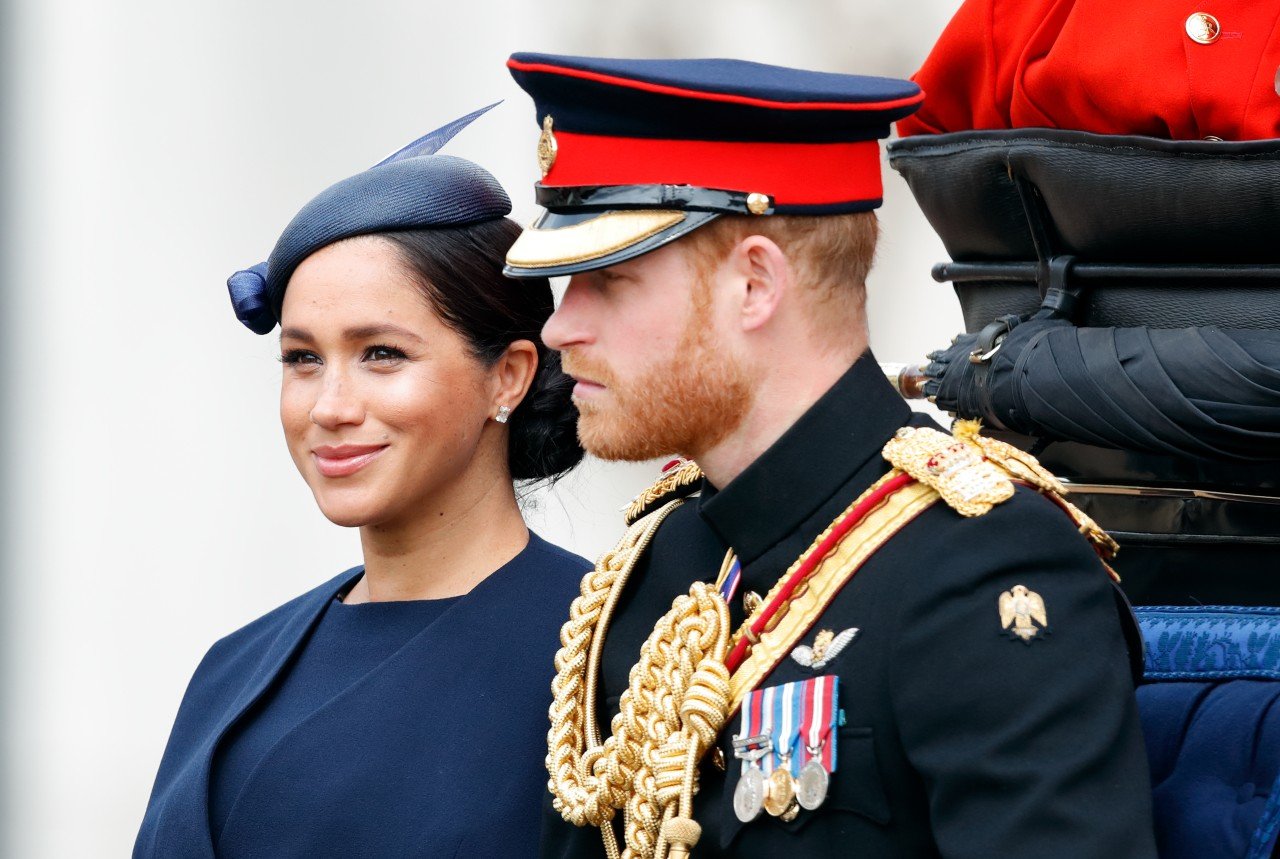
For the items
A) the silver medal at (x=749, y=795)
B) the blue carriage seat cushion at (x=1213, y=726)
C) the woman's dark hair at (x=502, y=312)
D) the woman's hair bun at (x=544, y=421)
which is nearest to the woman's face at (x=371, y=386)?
the woman's dark hair at (x=502, y=312)

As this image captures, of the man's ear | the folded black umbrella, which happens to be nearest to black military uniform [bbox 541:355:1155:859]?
the man's ear

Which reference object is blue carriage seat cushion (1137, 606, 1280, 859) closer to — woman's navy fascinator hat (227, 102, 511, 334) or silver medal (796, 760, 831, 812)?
silver medal (796, 760, 831, 812)

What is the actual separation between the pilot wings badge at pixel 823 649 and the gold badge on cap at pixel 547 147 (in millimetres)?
644

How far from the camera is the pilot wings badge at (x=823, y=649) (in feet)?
6.29

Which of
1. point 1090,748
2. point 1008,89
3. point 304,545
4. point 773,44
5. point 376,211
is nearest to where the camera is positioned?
point 1090,748

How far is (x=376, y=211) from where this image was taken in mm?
2574

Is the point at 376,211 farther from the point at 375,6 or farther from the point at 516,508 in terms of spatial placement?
the point at 375,6

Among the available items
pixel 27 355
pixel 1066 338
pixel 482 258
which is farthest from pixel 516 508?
pixel 27 355

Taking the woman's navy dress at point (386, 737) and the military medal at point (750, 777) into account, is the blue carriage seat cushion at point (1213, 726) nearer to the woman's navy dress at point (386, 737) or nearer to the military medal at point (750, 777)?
the military medal at point (750, 777)

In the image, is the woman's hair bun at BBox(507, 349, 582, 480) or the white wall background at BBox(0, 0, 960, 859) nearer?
the woman's hair bun at BBox(507, 349, 582, 480)

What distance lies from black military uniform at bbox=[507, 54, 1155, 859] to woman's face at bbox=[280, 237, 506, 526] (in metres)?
0.39

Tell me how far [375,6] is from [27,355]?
1305mm

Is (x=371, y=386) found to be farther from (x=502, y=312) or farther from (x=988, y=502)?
(x=988, y=502)

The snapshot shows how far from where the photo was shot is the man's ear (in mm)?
2035
